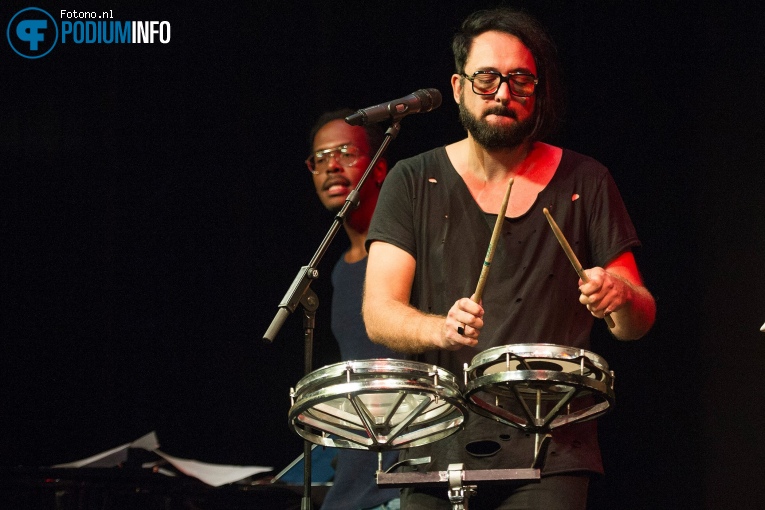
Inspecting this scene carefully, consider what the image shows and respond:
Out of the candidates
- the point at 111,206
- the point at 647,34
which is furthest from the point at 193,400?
the point at 647,34

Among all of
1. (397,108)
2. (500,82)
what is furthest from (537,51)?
(397,108)

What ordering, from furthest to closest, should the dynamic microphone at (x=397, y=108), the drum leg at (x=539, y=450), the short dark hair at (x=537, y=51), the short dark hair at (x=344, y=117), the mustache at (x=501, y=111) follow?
the short dark hair at (x=344, y=117) < the dynamic microphone at (x=397, y=108) < the short dark hair at (x=537, y=51) < the mustache at (x=501, y=111) < the drum leg at (x=539, y=450)

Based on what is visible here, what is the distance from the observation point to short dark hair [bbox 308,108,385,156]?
4.49 m

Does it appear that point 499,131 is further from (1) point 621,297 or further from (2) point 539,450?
(2) point 539,450

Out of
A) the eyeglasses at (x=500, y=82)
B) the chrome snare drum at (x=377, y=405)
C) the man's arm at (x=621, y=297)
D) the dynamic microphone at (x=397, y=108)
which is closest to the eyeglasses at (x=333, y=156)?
the dynamic microphone at (x=397, y=108)

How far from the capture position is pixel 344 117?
14.9ft

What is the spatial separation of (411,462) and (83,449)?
2.81m

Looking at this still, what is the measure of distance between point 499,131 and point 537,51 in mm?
360

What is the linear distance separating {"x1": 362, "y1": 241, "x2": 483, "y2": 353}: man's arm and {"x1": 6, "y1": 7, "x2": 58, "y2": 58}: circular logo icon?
287 centimetres

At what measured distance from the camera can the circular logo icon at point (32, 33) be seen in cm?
492

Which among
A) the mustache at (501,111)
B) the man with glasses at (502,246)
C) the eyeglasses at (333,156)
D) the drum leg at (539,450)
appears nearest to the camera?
the drum leg at (539,450)

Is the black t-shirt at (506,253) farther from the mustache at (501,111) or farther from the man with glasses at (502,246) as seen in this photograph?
the mustache at (501,111)

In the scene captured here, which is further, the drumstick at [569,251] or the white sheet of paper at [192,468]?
the white sheet of paper at [192,468]

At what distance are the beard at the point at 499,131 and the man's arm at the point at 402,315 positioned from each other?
43cm
